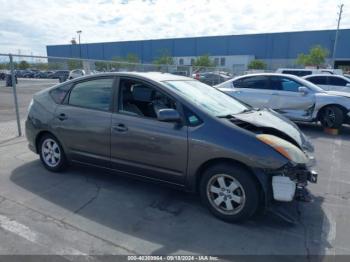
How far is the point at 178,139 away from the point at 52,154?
235 cm

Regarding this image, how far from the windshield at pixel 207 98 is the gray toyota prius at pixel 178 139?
0.07 ft

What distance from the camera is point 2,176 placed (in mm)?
4562

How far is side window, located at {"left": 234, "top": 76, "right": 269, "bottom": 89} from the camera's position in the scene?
9073 mm

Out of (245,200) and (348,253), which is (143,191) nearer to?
(245,200)

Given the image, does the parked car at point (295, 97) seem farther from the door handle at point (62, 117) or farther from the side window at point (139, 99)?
the door handle at point (62, 117)

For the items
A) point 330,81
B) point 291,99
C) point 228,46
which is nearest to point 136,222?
point 291,99

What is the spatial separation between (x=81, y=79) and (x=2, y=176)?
1906 millimetres

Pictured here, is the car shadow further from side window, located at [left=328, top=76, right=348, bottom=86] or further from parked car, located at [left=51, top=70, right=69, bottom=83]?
side window, located at [left=328, top=76, right=348, bottom=86]

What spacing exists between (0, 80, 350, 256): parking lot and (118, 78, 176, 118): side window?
1089 millimetres

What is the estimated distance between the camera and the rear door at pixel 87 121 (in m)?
4.03

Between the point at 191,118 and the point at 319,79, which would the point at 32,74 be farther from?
the point at 319,79

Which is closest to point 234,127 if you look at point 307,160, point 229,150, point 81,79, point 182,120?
point 229,150

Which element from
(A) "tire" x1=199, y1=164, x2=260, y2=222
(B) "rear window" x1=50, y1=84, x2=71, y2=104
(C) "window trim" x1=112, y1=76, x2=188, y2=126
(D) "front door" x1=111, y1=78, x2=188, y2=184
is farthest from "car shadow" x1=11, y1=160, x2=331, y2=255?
(B) "rear window" x1=50, y1=84, x2=71, y2=104

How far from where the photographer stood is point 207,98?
156 inches
